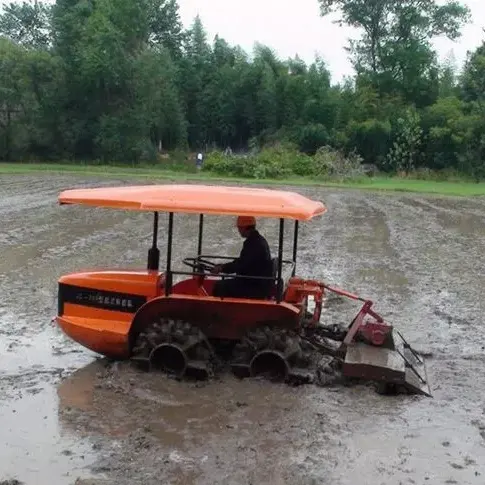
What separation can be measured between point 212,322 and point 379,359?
1427 millimetres

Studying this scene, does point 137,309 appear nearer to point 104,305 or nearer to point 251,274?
point 104,305

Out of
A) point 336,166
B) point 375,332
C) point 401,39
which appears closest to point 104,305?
point 375,332

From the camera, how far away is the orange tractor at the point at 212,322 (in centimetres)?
651

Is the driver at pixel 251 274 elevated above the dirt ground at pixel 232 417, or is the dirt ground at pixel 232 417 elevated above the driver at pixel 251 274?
the driver at pixel 251 274

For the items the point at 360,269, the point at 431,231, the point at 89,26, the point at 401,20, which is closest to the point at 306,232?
the point at 431,231

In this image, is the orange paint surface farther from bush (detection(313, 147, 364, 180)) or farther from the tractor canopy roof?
bush (detection(313, 147, 364, 180))

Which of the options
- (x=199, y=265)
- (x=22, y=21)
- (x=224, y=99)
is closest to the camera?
(x=199, y=265)

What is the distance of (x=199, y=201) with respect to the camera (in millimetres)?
6527

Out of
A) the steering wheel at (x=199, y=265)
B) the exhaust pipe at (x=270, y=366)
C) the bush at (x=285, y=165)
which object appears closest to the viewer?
the exhaust pipe at (x=270, y=366)

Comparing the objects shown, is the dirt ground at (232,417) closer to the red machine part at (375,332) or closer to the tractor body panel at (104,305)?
the tractor body panel at (104,305)

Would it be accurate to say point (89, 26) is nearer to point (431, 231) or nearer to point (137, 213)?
point (137, 213)

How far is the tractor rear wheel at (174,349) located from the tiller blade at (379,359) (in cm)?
120

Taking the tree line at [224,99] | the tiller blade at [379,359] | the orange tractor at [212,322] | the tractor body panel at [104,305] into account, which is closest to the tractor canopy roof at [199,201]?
the orange tractor at [212,322]

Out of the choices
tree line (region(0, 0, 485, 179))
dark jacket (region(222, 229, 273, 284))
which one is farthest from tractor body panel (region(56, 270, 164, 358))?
tree line (region(0, 0, 485, 179))
